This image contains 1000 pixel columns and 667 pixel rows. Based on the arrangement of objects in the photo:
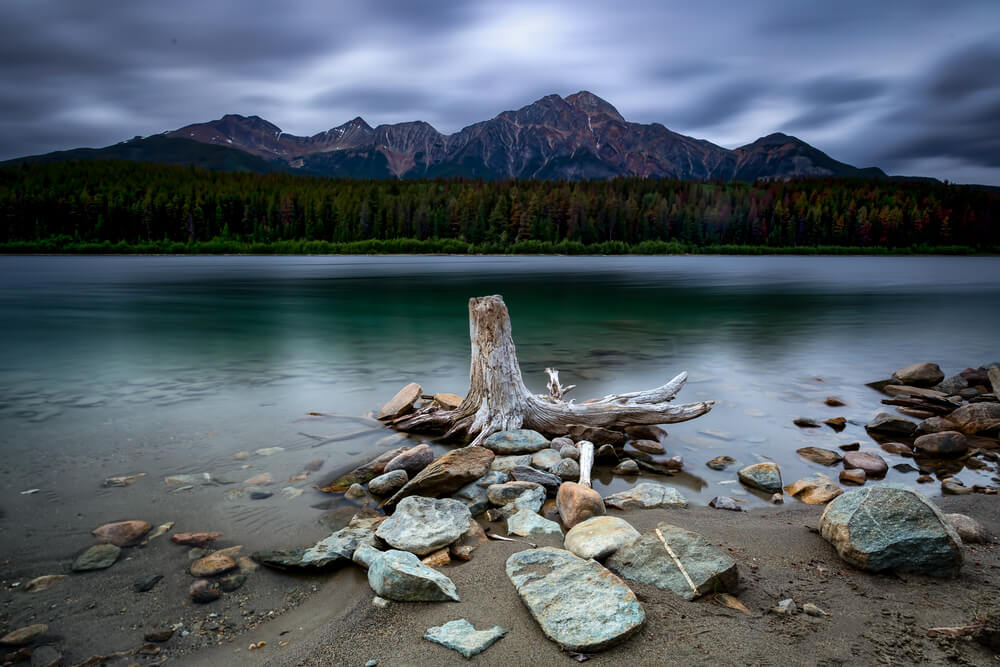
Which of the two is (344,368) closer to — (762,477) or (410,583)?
(762,477)

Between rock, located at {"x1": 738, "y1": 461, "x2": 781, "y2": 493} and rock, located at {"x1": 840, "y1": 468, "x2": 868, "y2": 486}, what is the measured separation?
38.6 inches

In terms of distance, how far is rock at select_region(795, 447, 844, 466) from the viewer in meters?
8.04

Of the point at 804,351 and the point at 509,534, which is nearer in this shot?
the point at 509,534

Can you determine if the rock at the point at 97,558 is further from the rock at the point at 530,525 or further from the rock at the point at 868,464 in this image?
the rock at the point at 868,464

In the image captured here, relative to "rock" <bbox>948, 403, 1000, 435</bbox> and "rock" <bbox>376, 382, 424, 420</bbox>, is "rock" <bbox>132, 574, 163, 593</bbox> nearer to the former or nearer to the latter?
"rock" <bbox>376, 382, 424, 420</bbox>

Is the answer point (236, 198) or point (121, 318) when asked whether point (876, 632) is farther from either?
point (236, 198)

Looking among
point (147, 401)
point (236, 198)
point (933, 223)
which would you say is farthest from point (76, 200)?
point (933, 223)

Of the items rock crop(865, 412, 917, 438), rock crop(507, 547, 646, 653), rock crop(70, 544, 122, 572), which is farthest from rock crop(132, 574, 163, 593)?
rock crop(865, 412, 917, 438)

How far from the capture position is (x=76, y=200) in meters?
138

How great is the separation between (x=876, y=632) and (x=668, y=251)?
151424 millimetres

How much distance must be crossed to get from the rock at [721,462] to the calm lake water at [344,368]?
193mm

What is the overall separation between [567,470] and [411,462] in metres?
2.00

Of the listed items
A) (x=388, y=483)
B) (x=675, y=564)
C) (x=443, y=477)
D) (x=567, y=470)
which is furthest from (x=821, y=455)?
(x=388, y=483)

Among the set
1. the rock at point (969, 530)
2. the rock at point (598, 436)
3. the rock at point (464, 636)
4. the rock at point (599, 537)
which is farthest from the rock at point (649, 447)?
the rock at point (464, 636)
